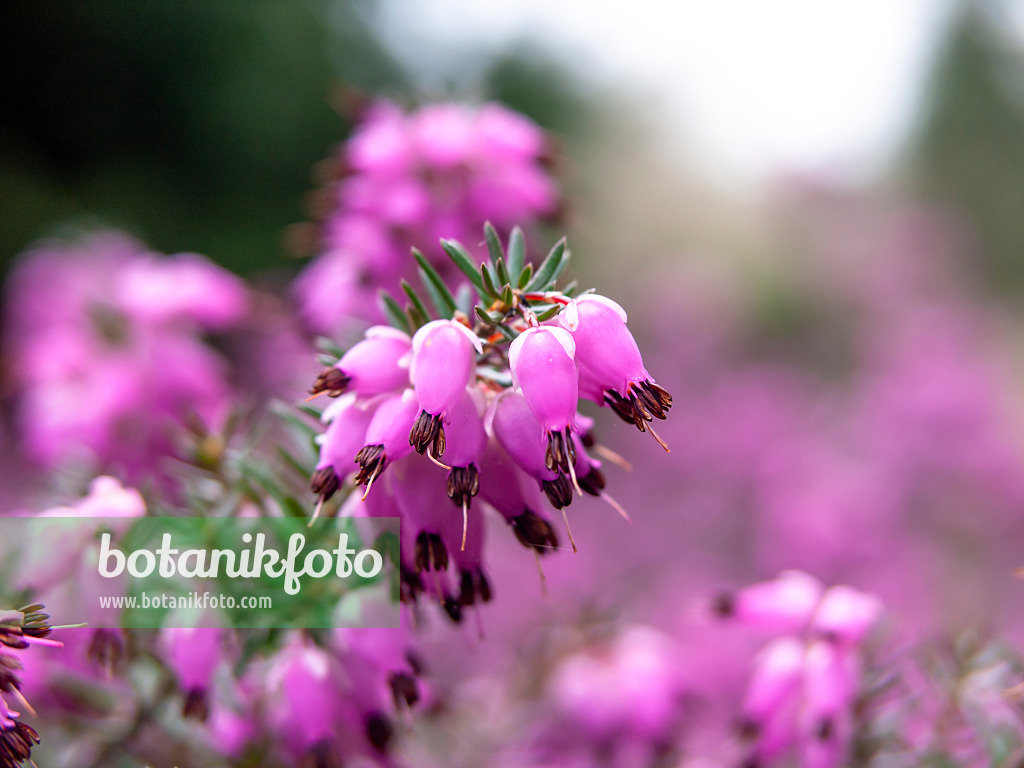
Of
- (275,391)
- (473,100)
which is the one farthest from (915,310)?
(473,100)

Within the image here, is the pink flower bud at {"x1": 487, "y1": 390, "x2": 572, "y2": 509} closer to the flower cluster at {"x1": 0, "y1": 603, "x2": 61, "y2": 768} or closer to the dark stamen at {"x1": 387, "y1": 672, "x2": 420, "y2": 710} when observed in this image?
the dark stamen at {"x1": 387, "y1": 672, "x2": 420, "y2": 710}

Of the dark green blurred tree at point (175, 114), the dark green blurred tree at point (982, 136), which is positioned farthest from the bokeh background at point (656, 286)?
the dark green blurred tree at point (982, 136)

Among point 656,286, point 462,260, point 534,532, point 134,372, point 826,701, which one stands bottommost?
point 826,701

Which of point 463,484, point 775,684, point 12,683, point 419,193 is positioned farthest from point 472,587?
point 419,193

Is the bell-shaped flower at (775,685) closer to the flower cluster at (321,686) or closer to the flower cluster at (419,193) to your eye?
the flower cluster at (321,686)

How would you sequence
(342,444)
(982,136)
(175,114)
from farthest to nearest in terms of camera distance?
(982,136) → (175,114) → (342,444)

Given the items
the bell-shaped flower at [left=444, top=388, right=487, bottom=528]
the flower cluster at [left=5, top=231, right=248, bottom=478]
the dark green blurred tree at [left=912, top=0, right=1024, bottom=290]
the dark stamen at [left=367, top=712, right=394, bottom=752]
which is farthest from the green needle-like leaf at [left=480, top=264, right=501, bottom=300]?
the dark green blurred tree at [left=912, top=0, right=1024, bottom=290]

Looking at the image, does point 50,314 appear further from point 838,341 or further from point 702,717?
point 838,341

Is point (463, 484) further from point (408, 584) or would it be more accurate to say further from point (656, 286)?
point (656, 286)
